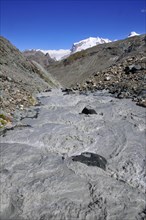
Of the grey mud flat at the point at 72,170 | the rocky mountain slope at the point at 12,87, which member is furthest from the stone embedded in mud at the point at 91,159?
the rocky mountain slope at the point at 12,87

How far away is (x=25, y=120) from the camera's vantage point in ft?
49.2

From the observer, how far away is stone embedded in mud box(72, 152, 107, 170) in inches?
387

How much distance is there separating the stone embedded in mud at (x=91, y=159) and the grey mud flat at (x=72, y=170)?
7.6 inches

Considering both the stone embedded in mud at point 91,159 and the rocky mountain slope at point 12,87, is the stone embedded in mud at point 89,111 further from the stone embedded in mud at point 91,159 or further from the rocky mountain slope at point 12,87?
the stone embedded in mud at point 91,159

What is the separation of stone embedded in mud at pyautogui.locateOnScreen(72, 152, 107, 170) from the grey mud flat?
7.6 inches

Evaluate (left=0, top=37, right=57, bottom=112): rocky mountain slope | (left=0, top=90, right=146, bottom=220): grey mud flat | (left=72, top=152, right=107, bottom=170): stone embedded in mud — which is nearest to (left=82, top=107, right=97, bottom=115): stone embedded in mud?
(left=0, top=90, right=146, bottom=220): grey mud flat

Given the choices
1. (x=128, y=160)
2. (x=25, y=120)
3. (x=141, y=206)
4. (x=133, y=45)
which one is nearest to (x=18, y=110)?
(x=25, y=120)

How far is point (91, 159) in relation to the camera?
1020cm

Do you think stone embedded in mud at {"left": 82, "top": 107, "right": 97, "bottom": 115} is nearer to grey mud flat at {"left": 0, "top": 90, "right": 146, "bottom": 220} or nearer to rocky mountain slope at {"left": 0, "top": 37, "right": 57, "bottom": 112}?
grey mud flat at {"left": 0, "top": 90, "right": 146, "bottom": 220}

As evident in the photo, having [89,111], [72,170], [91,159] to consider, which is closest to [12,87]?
[89,111]

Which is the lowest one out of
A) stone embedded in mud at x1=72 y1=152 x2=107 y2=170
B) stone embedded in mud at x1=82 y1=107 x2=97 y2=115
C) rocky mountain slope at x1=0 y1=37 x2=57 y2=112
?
stone embedded in mud at x1=72 y1=152 x2=107 y2=170

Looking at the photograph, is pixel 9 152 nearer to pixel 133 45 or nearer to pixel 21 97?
pixel 21 97

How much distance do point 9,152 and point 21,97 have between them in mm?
9574

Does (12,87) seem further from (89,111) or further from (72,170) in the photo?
(72,170)
